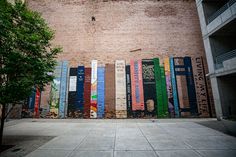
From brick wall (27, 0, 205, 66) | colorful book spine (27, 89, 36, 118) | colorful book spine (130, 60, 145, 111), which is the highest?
brick wall (27, 0, 205, 66)

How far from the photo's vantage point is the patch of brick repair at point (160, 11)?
11844 millimetres

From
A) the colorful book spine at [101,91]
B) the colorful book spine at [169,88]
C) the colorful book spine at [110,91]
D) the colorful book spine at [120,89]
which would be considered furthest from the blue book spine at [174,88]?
the colorful book spine at [101,91]

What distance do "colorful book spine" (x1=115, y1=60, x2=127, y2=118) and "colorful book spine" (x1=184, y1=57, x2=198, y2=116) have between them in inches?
193

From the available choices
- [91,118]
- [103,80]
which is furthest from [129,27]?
[91,118]

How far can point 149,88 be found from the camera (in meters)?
10.3

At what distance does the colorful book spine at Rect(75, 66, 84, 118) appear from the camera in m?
10.2

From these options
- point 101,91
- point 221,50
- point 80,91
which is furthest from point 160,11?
point 80,91

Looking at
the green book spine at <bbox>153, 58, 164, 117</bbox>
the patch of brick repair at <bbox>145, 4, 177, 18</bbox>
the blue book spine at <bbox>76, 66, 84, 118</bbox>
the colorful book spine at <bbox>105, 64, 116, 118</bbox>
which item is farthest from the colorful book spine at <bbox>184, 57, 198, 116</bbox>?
the blue book spine at <bbox>76, 66, 84, 118</bbox>

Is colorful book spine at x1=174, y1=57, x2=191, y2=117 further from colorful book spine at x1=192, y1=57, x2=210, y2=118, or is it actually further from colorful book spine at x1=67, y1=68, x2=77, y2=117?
colorful book spine at x1=67, y1=68, x2=77, y2=117

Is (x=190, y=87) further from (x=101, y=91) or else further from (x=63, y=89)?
(x=63, y=89)

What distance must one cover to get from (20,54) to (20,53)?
0.15m

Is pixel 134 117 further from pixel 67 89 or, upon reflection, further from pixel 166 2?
pixel 166 2

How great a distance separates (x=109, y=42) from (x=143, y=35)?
Answer: 9.78ft

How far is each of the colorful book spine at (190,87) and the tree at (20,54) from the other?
953 cm
